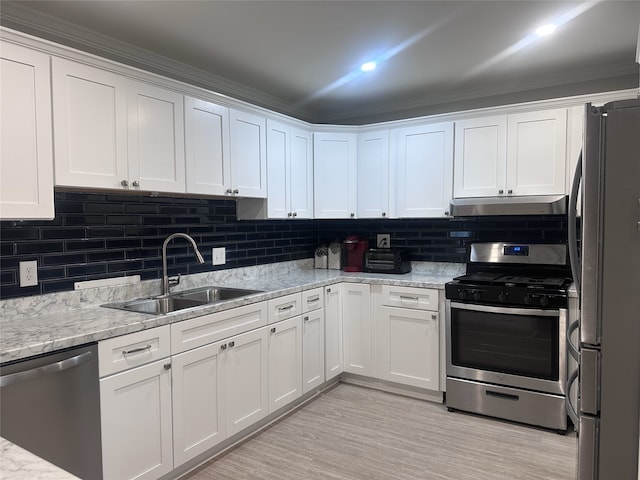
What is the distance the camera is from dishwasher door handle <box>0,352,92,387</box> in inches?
63.1

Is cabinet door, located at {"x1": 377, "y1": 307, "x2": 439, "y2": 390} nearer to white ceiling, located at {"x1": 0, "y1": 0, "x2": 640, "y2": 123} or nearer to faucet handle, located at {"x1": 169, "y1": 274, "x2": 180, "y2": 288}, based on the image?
faucet handle, located at {"x1": 169, "y1": 274, "x2": 180, "y2": 288}

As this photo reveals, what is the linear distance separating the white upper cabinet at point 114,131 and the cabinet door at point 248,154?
470mm

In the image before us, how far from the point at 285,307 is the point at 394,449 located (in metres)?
1.15

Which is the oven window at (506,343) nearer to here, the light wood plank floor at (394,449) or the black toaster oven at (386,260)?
the light wood plank floor at (394,449)

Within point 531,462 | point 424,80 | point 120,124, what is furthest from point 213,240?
point 531,462

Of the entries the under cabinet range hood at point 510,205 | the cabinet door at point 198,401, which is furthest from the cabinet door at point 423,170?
the cabinet door at point 198,401

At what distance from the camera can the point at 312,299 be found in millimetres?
3373

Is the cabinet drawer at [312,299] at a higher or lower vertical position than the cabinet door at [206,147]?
lower

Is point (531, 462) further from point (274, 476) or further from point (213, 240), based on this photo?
point (213, 240)

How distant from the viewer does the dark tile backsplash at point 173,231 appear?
2.29m

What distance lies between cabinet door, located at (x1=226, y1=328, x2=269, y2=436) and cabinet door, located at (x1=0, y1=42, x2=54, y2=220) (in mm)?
1269

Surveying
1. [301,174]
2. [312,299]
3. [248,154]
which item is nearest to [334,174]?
[301,174]

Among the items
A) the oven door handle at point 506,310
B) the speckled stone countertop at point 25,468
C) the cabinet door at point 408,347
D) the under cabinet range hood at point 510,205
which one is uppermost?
the under cabinet range hood at point 510,205

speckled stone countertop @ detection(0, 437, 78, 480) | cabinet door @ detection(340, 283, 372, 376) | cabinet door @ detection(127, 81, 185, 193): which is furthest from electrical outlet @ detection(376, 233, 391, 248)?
speckled stone countertop @ detection(0, 437, 78, 480)
